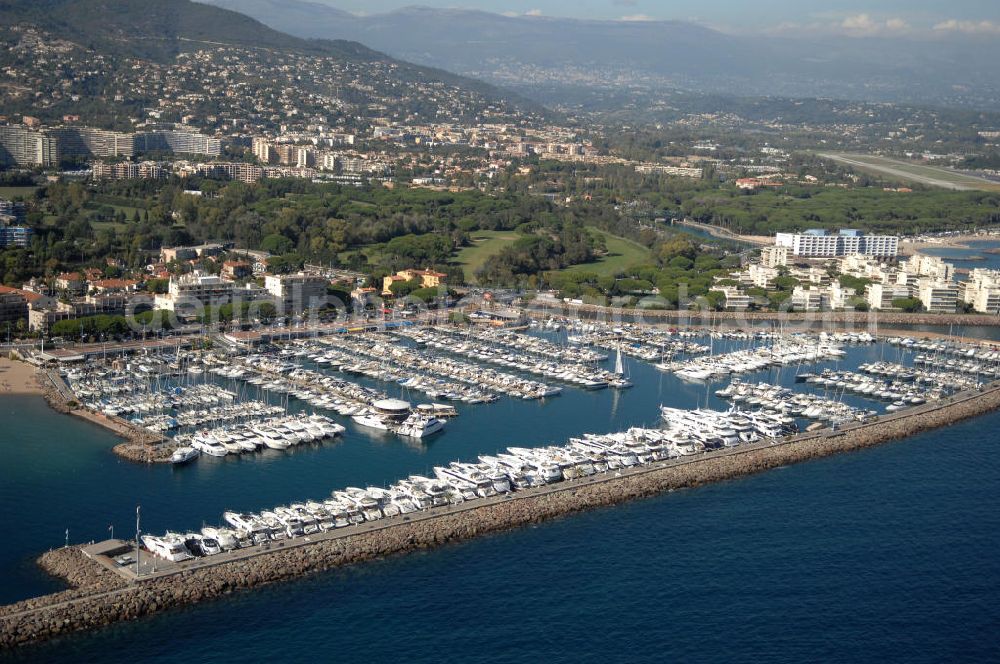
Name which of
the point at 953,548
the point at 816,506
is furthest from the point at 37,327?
the point at 953,548

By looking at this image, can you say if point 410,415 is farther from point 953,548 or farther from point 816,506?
point 953,548

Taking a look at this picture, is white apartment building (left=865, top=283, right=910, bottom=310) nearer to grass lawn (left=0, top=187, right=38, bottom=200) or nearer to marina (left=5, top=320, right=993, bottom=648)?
marina (left=5, top=320, right=993, bottom=648)

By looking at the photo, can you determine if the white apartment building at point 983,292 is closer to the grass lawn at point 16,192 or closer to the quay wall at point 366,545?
the quay wall at point 366,545

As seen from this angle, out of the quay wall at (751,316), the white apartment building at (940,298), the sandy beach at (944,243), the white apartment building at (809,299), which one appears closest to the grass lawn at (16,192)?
the quay wall at (751,316)

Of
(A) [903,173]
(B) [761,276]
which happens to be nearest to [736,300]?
(B) [761,276]

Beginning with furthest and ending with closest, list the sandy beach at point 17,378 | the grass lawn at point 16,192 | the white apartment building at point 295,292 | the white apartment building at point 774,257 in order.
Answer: the grass lawn at point 16,192 < the white apartment building at point 774,257 < the white apartment building at point 295,292 < the sandy beach at point 17,378

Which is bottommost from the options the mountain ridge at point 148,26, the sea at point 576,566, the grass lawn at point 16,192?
the sea at point 576,566

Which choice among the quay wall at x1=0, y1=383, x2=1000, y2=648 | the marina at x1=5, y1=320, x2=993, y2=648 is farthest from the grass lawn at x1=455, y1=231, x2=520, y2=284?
the quay wall at x1=0, y1=383, x2=1000, y2=648
